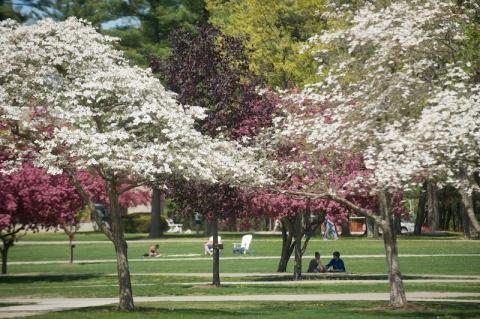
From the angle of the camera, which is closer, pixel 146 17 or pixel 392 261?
pixel 392 261

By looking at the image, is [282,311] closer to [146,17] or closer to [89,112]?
[89,112]

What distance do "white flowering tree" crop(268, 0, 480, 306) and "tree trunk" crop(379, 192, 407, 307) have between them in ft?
0.08

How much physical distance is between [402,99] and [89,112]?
266 inches

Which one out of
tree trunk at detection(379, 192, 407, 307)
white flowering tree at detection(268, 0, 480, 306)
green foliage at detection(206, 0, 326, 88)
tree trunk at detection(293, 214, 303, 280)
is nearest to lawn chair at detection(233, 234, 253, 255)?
green foliage at detection(206, 0, 326, 88)

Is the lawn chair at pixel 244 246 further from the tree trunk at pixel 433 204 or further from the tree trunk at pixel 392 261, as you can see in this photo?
the tree trunk at pixel 392 261

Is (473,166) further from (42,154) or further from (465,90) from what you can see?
(42,154)

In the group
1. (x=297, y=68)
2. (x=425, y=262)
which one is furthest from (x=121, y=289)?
(x=297, y=68)

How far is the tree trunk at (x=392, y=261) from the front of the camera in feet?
71.3

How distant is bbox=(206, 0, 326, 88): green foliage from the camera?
155ft

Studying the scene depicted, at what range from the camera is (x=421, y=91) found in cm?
2022

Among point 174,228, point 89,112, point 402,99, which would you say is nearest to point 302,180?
point 402,99

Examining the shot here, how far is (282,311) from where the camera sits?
21328 mm

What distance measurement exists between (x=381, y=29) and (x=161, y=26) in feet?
154

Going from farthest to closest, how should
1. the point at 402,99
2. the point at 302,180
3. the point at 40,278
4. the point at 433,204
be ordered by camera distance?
the point at 433,204 < the point at 40,278 < the point at 302,180 < the point at 402,99
